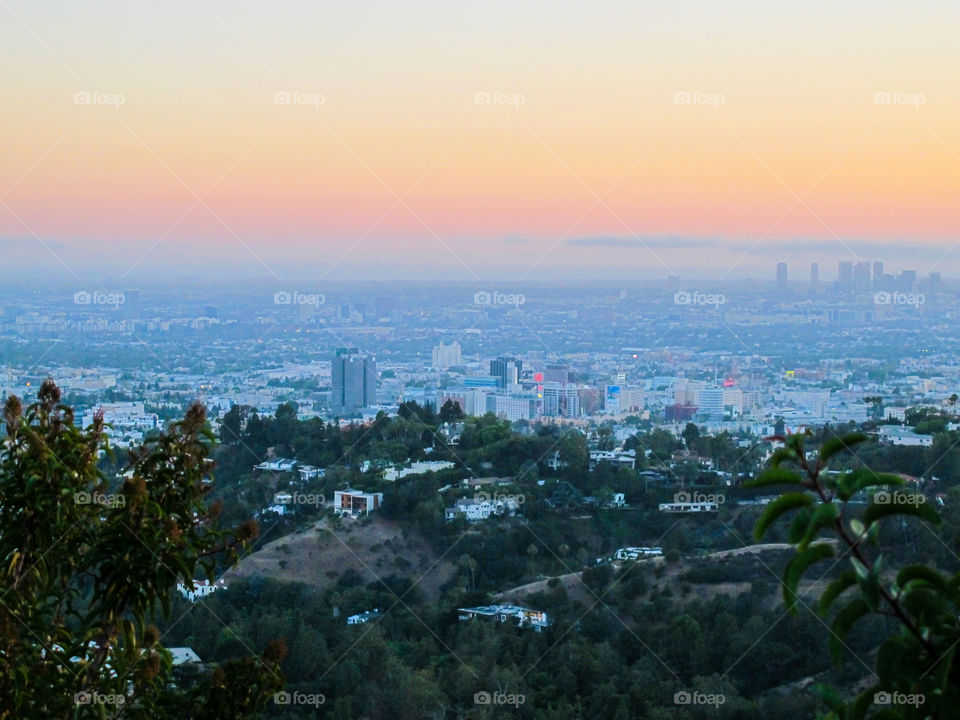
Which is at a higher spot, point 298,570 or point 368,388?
point 368,388

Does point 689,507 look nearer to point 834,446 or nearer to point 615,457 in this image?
point 615,457

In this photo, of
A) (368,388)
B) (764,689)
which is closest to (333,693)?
(764,689)

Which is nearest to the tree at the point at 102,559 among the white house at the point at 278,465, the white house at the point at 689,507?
the white house at the point at 689,507

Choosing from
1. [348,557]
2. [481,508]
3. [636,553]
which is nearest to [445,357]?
[481,508]

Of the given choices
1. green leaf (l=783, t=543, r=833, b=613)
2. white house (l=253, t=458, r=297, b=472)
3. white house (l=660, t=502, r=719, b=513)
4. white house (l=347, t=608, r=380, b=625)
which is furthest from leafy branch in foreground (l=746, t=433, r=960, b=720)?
white house (l=253, t=458, r=297, b=472)

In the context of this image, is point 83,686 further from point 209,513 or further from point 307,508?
point 307,508

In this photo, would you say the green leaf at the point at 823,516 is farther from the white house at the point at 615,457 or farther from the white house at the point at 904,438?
the white house at the point at 615,457

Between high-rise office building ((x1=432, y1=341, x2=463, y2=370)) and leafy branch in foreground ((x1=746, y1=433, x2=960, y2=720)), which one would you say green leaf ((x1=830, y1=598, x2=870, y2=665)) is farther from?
high-rise office building ((x1=432, y1=341, x2=463, y2=370))
